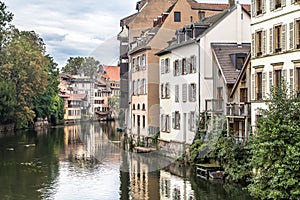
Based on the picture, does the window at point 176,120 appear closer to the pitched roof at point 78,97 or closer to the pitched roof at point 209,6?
the pitched roof at point 78,97

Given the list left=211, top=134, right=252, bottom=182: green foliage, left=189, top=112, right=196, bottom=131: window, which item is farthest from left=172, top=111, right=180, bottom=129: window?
left=211, top=134, right=252, bottom=182: green foliage

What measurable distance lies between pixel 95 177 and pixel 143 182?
333 centimetres

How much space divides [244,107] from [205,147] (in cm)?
409

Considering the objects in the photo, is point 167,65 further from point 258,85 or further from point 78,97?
point 78,97

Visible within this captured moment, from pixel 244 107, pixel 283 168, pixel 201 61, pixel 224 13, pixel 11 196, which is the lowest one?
pixel 11 196

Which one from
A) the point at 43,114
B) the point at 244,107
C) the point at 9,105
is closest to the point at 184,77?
the point at 244,107

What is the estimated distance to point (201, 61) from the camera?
124 feet

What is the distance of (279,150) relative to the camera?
23.4m

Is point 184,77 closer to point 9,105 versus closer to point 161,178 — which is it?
point 161,178

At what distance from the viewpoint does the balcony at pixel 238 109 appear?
31.6m

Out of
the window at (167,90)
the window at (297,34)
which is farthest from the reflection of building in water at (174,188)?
the window at (167,90)

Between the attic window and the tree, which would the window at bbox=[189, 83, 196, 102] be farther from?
the tree

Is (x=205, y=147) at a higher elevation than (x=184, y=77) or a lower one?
lower

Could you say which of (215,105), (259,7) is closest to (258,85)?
(259,7)
